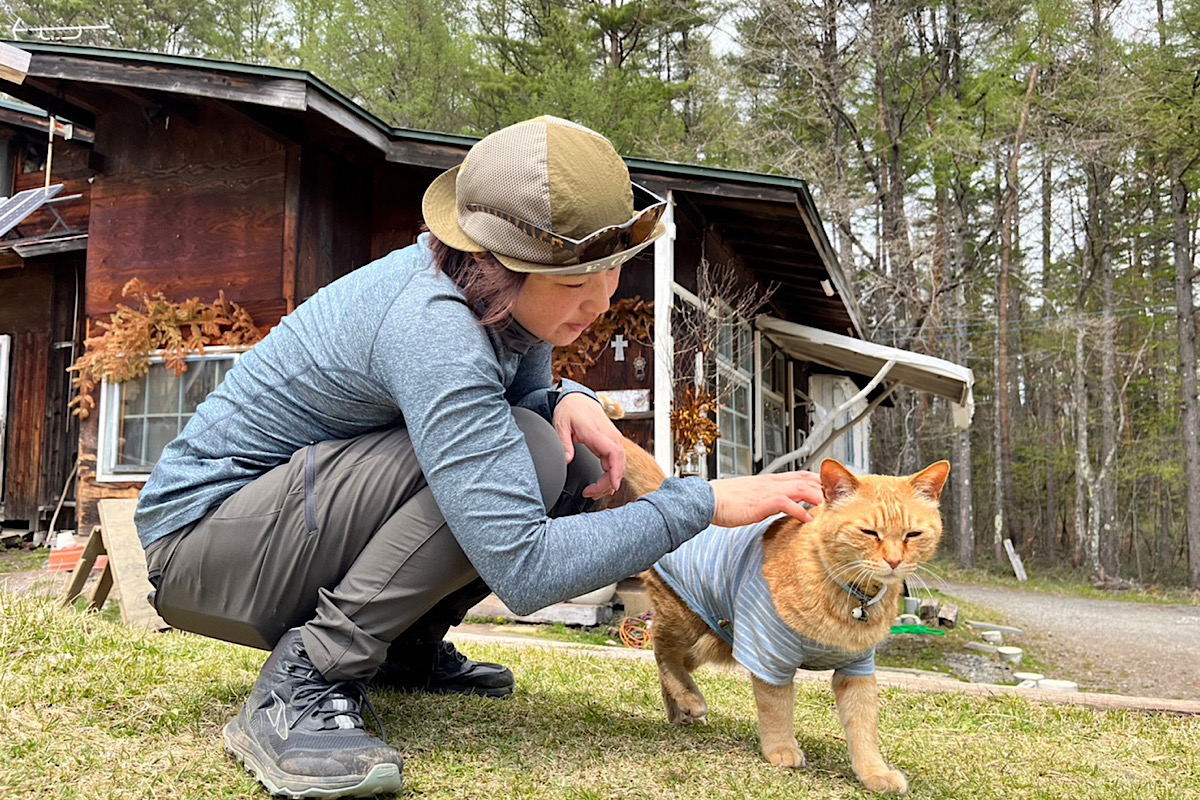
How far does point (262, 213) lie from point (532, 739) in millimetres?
6451

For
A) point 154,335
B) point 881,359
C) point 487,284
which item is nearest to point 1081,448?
point 881,359

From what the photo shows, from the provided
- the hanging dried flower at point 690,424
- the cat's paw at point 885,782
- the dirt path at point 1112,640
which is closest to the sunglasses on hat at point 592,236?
the cat's paw at point 885,782

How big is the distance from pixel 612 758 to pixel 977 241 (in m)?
24.2

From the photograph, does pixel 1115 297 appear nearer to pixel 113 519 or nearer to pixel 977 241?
pixel 977 241

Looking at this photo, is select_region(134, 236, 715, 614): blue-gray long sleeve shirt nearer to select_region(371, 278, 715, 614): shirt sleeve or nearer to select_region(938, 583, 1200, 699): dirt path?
select_region(371, 278, 715, 614): shirt sleeve

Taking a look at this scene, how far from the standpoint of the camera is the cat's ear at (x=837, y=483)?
2.08 m

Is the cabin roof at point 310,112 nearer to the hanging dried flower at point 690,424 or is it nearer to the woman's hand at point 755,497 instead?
the hanging dried flower at point 690,424

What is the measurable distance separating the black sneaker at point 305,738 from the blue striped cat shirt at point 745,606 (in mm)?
867

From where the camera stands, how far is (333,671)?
5.77ft

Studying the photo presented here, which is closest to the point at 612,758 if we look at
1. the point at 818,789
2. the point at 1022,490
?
the point at 818,789

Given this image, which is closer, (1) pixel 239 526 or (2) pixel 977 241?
(1) pixel 239 526

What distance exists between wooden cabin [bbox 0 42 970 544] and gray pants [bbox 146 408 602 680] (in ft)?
16.7

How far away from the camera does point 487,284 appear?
5.75 ft

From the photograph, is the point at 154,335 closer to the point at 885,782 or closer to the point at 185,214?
the point at 185,214
